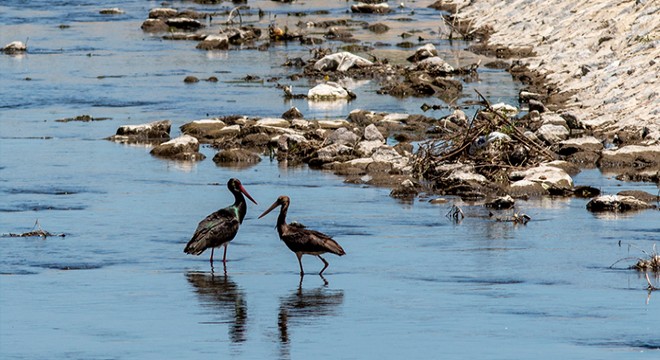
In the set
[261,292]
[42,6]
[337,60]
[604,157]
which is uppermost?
[42,6]

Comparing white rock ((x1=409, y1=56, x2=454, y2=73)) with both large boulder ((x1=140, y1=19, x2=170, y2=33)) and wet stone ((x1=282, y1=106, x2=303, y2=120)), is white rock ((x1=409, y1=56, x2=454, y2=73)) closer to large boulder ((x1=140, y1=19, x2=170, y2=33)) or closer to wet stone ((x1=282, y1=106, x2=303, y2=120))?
wet stone ((x1=282, y1=106, x2=303, y2=120))

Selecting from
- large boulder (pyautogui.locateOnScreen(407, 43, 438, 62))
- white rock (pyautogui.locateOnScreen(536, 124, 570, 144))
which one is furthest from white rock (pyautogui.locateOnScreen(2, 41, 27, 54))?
white rock (pyautogui.locateOnScreen(536, 124, 570, 144))

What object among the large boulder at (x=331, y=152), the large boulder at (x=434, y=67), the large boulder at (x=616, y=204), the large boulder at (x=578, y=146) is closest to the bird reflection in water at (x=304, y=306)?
the large boulder at (x=616, y=204)

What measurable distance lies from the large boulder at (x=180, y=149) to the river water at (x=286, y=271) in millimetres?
A: 287

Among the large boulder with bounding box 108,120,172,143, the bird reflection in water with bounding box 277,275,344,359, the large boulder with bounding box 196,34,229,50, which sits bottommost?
the bird reflection in water with bounding box 277,275,344,359

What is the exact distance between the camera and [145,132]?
26.8 meters

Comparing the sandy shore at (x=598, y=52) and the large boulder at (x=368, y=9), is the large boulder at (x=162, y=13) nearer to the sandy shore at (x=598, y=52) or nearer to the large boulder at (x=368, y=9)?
the large boulder at (x=368, y=9)

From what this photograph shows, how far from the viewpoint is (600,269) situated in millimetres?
15617

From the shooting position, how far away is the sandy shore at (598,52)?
25828mm

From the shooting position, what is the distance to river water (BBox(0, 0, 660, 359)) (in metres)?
12.4

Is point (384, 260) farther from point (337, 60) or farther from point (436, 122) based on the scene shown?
point (337, 60)

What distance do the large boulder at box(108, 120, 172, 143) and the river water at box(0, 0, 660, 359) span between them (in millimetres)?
433

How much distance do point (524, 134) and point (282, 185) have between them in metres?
4.13

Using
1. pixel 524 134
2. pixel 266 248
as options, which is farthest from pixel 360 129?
pixel 266 248
